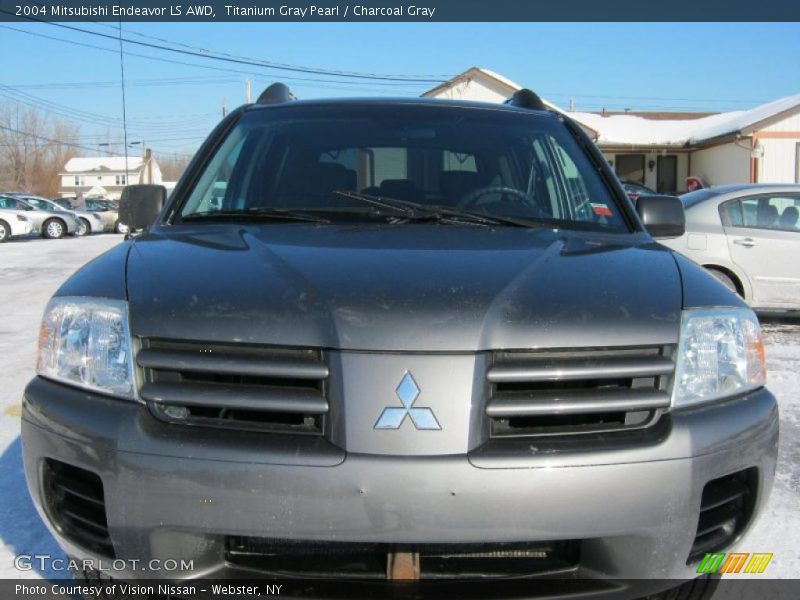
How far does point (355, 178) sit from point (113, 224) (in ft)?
97.2

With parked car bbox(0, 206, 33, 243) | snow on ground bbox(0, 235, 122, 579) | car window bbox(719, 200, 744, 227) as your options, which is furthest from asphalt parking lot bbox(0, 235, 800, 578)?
parked car bbox(0, 206, 33, 243)

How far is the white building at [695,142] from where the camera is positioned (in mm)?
24562

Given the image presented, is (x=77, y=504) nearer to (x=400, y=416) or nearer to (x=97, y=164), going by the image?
(x=400, y=416)

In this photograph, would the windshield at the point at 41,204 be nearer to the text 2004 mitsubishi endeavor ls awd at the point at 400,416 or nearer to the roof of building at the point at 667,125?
the roof of building at the point at 667,125

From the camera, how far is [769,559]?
2709 mm

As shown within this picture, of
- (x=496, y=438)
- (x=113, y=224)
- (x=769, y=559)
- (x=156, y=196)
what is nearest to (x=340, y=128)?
(x=156, y=196)

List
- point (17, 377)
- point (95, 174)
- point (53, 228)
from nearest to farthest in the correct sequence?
point (17, 377) < point (53, 228) < point (95, 174)

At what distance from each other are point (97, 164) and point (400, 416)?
107m

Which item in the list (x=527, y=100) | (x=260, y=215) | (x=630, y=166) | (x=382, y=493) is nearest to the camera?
(x=382, y=493)

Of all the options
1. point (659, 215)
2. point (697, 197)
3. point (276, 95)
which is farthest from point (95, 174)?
point (659, 215)

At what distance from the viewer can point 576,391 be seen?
1.82m

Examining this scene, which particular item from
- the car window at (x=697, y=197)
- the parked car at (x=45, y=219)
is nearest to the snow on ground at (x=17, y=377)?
the car window at (x=697, y=197)

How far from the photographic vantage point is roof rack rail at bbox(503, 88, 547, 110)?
11.8ft

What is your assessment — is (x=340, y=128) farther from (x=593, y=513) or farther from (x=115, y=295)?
(x=593, y=513)
